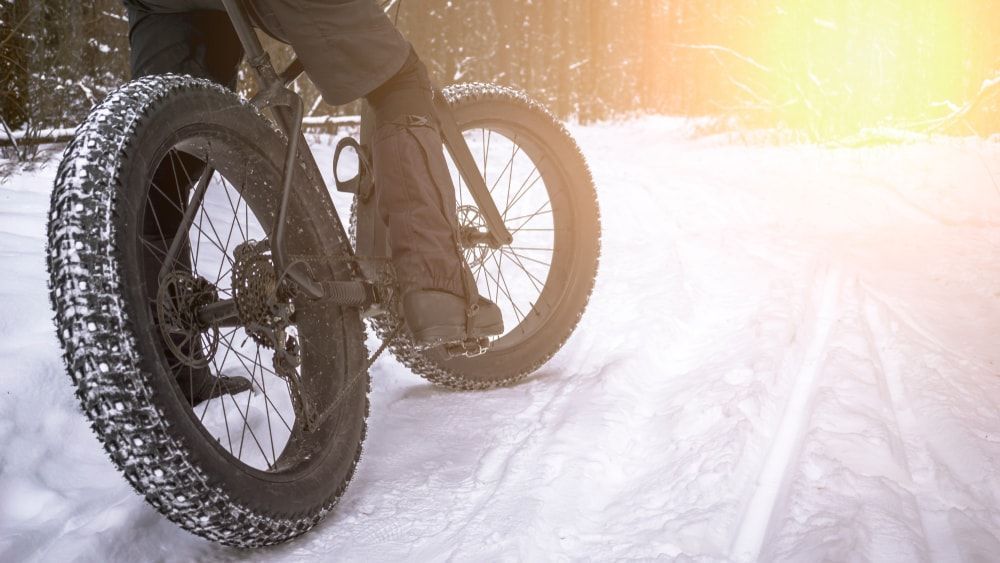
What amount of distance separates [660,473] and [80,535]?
47.4 inches

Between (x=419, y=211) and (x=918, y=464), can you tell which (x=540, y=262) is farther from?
(x=918, y=464)

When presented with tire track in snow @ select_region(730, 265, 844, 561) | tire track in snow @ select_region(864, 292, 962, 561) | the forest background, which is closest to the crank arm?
the forest background

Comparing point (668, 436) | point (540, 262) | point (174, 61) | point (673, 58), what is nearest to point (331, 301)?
point (174, 61)

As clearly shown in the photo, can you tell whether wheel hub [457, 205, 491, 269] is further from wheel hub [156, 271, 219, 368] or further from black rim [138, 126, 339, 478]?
wheel hub [156, 271, 219, 368]

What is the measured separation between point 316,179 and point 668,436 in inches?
42.9

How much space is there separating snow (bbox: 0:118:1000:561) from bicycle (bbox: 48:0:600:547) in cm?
18

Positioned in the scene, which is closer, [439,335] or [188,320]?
[188,320]

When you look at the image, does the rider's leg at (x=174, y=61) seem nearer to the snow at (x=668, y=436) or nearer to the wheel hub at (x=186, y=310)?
the wheel hub at (x=186, y=310)

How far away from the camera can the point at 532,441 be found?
2039 mm

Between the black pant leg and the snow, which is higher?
the black pant leg

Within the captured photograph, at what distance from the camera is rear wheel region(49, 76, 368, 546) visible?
1.25 meters

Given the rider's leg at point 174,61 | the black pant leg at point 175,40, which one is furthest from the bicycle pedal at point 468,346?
the black pant leg at point 175,40

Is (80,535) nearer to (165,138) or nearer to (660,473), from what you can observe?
(165,138)

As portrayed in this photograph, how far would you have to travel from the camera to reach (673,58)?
41.8ft
